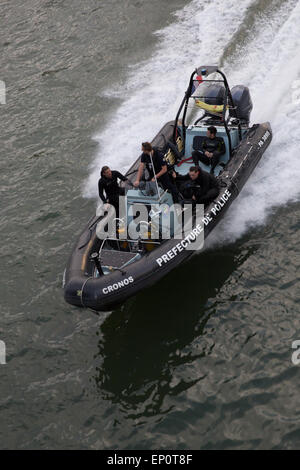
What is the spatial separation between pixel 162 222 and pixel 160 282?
1.09 m

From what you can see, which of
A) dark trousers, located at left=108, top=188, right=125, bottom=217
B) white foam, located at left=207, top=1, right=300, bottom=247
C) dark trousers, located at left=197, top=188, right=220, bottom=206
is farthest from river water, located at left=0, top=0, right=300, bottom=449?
dark trousers, located at left=108, top=188, right=125, bottom=217

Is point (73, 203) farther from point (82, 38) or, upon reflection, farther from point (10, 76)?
point (82, 38)

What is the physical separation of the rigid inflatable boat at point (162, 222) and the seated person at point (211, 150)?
0.56 ft

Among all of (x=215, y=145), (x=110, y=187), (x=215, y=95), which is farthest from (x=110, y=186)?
(x=215, y=95)

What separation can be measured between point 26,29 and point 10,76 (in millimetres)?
2979

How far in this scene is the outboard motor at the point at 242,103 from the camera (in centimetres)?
1225

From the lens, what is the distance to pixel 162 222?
988 cm

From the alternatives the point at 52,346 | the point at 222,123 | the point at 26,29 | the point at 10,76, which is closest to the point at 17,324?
the point at 52,346

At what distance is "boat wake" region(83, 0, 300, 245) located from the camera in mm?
11500

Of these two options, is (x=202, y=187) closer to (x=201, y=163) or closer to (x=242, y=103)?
(x=201, y=163)

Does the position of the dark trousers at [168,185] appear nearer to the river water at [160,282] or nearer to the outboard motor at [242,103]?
the river water at [160,282]

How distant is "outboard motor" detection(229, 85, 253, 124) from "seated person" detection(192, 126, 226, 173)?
4.08ft
